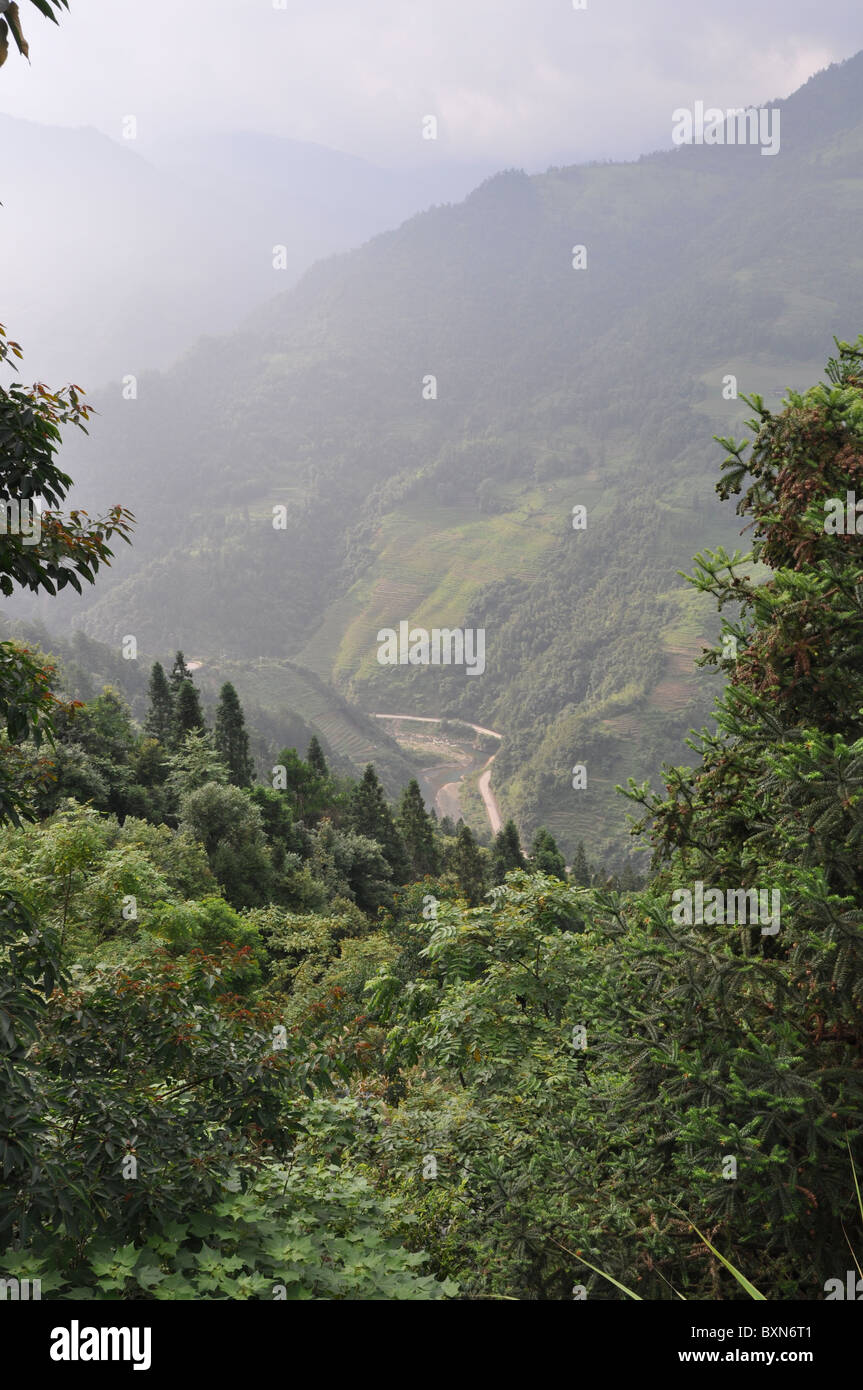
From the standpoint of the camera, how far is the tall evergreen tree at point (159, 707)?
42781mm

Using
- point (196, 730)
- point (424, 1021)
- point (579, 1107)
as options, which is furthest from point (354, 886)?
point (579, 1107)

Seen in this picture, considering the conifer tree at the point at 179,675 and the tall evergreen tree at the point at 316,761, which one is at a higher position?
the conifer tree at the point at 179,675

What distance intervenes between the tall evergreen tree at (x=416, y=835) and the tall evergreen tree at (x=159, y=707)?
1397 centimetres

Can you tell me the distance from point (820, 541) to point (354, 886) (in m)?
35.0

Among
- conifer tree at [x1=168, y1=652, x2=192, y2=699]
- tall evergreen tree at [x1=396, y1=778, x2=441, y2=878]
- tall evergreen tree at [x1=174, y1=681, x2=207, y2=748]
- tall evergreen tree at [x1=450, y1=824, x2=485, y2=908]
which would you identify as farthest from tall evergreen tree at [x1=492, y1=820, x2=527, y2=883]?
conifer tree at [x1=168, y1=652, x2=192, y2=699]

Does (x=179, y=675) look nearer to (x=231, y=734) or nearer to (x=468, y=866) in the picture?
(x=231, y=734)

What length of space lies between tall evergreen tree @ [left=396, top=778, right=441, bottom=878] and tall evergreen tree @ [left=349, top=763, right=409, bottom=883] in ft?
6.95

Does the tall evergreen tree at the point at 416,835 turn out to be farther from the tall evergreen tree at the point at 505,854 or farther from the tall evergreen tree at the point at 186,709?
the tall evergreen tree at the point at 186,709

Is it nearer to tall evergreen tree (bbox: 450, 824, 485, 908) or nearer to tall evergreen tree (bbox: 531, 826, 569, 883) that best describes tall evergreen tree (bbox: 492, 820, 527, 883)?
tall evergreen tree (bbox: 450, 824, 485, 908)

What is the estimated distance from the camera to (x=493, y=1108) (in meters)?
7.32

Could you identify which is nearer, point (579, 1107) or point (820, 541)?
point (820, 541)

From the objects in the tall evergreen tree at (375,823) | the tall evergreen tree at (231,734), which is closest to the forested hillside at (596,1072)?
the tall evergreen tree at (231,734)
